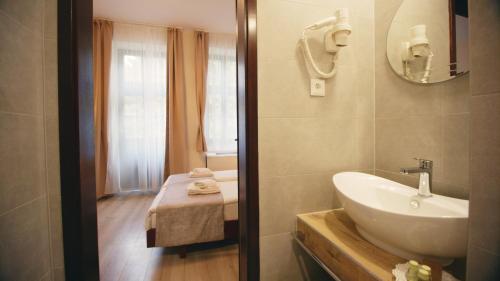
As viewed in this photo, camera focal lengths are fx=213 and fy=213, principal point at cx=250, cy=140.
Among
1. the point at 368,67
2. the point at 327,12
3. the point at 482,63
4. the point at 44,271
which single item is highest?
the point at 327,12

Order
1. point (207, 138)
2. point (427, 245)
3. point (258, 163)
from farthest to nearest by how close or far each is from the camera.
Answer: point (207, 138)
point (258, 163)
point (427, 245)

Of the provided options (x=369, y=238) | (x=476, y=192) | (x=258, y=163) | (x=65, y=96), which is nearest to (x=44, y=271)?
(x=65, y=96)

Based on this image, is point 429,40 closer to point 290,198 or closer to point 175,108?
point 290,198

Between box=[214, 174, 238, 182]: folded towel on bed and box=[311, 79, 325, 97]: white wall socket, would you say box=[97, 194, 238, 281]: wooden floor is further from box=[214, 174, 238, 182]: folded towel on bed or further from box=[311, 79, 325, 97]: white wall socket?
box=[311, 79, 325, 97]: white wall socket

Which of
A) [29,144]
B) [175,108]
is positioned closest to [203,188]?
[29,144]

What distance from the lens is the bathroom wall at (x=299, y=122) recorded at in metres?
1.01

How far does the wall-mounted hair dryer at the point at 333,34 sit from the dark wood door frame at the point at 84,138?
26cm

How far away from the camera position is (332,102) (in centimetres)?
111

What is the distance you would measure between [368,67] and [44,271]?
1709 mm

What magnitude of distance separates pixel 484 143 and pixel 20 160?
126 centimetres

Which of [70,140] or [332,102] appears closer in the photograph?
[70,140]

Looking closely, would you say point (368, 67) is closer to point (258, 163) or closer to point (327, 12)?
point (327, 12)

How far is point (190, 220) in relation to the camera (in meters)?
1.86

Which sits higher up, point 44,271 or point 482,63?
point 482,63
